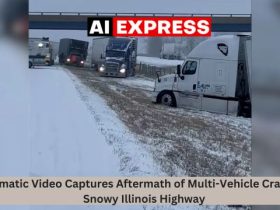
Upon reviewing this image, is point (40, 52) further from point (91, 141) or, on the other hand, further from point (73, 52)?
point (91, 141)

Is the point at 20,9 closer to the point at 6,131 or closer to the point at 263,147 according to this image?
the point at 6,131

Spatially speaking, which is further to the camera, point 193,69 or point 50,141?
point 193,69

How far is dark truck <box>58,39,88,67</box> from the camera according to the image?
12.0 feet

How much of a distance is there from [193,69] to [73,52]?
2.80 feet

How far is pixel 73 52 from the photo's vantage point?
3684 mm

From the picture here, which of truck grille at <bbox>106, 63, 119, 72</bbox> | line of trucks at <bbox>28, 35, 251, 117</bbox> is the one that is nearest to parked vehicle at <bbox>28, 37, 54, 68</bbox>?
line of trucks at <bbox>28, 35, 251, 117</bbox>

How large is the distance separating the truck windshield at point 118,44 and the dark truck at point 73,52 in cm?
17

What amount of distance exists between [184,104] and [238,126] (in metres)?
0.40

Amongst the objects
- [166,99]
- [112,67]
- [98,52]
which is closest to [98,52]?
[98,52]

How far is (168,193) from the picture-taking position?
11.4 feet

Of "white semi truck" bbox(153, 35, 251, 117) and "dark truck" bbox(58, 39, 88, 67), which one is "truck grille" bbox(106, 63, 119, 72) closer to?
"dark truck" bbox(58, 39, 88, 67)

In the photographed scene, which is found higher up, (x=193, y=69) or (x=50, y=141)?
(x=193, y=69)

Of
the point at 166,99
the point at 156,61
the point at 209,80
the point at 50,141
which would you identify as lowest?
the point at 50,141

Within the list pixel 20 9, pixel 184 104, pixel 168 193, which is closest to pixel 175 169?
pixel 168 193
